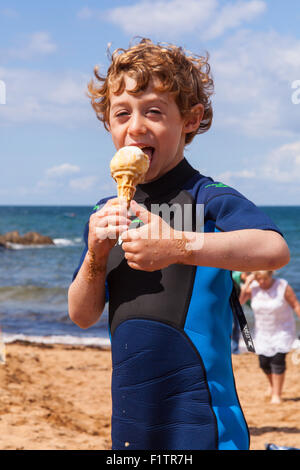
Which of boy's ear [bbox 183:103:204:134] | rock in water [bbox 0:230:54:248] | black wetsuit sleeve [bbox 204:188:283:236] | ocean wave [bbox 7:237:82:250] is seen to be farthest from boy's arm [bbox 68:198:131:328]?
rock in water [bbox 0:230:54:248]

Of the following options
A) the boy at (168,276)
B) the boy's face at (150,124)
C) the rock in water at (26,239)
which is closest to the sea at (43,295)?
the rock in water at (26,239)

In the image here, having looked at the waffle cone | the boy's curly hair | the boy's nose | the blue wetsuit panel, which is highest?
the boy's curly hair

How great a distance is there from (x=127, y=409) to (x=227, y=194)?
0.93 metres

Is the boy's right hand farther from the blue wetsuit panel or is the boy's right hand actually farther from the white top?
the white top

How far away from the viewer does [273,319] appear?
7.76 m

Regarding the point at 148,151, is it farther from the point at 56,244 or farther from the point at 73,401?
the point at 56,244

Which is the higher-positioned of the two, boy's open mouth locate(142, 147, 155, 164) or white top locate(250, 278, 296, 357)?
boy's open mouth locate(142, 147, 155, 164)

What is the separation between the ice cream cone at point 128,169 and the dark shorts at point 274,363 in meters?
6.38

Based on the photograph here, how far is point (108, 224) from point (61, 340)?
11.1 meters

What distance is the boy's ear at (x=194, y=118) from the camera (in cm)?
230

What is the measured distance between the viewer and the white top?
7699 millimetres

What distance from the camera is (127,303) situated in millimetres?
2145

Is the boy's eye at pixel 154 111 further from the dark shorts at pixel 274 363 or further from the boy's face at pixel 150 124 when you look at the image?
the dark shorts at pixel 274 363

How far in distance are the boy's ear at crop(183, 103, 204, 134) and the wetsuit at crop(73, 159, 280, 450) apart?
0.33m
